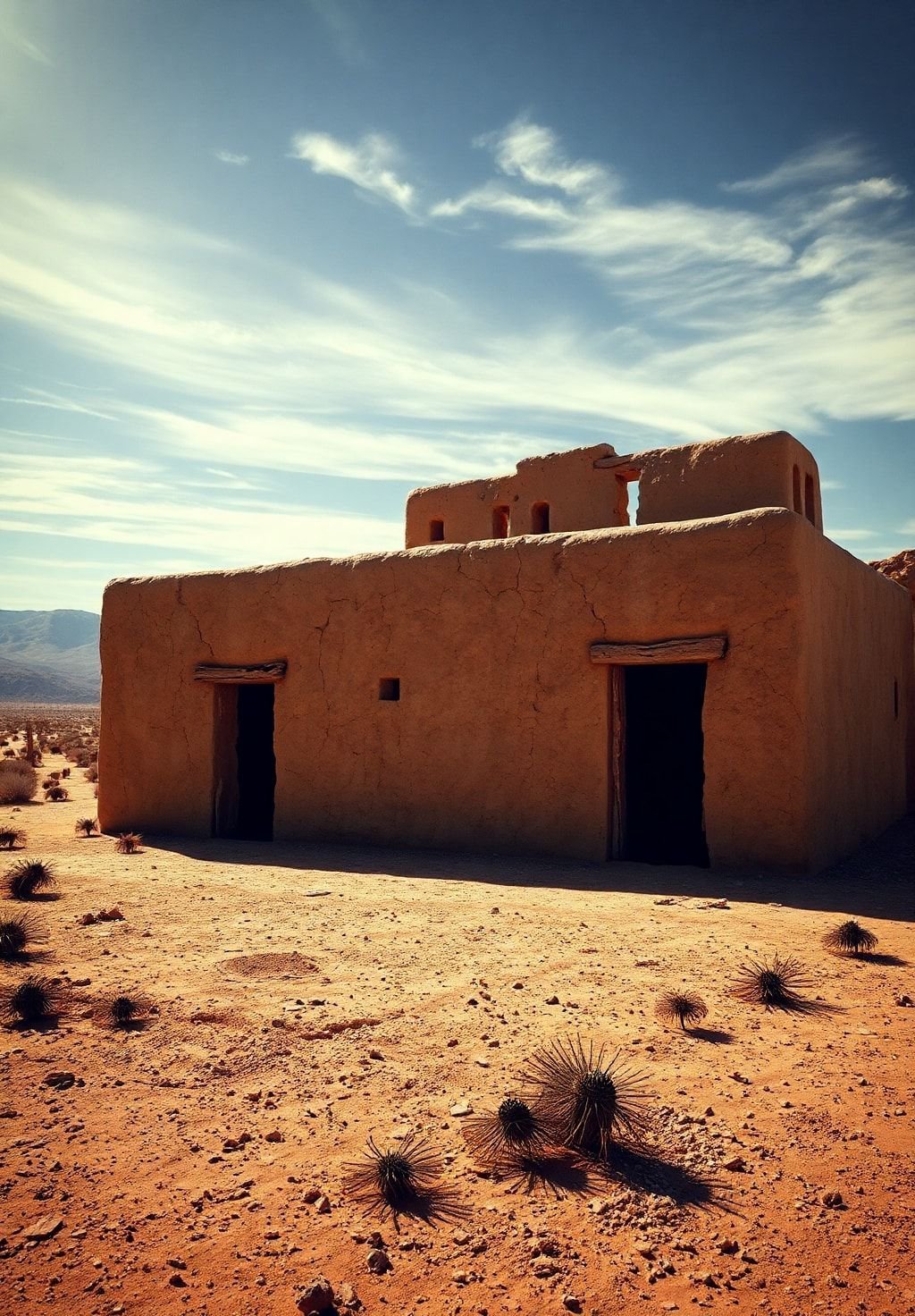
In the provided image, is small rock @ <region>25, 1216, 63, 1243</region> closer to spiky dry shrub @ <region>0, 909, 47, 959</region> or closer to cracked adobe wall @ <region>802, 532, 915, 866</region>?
spiky dry shrub @ <region>0, 909, 47, 959</region>

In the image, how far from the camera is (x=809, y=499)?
9.51m

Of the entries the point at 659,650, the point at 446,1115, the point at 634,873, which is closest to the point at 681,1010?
the point at 446,1115

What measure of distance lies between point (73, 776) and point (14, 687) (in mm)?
85710

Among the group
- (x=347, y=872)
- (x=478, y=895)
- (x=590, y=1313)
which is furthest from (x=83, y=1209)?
(x=347, y=872)

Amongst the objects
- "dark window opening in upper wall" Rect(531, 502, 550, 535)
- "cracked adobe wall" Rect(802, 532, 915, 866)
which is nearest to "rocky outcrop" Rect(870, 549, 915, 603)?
"cracked adobe wall" Rect(802, 532, 915, 866)

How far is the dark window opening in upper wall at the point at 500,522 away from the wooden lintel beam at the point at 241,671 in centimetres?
314

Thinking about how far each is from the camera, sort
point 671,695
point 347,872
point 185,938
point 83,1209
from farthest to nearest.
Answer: point 671,695 → point 347,872 → point 185,938 → point 83,1209

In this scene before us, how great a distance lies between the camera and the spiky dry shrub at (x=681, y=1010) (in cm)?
421

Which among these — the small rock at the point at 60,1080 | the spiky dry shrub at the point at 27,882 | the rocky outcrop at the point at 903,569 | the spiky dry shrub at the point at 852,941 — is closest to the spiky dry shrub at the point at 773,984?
the spiky dry shrub at the point at 852,941

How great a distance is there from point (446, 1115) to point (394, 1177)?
1.80 ft

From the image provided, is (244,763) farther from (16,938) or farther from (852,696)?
(852,696)

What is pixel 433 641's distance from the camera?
9.34 meters

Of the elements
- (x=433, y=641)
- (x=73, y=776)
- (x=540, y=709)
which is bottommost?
(x=73, y=776)

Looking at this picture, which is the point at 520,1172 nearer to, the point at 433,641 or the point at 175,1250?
the point at 175,1250
